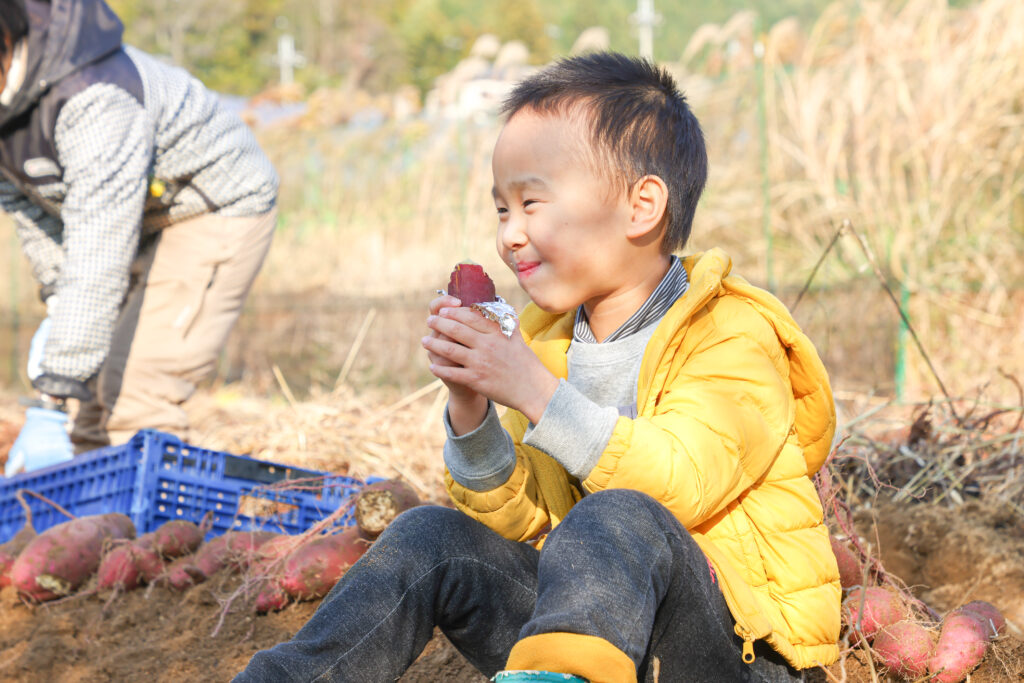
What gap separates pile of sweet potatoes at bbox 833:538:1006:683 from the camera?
5.20 ft

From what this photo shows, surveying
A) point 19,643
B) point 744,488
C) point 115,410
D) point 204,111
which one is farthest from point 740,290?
point 115,410

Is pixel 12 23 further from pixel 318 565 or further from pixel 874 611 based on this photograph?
pixel 874 611

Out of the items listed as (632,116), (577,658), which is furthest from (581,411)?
(632,116)

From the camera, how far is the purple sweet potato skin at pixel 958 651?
62.2 inches

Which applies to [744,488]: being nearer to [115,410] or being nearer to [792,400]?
[792,400]

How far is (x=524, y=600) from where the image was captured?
4.62ft

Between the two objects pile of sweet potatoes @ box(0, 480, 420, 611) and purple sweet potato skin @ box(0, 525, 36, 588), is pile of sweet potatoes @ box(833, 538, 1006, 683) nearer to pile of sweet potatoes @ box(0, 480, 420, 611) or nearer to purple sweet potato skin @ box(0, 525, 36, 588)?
pile of sweet potatoes @ box(0, 480, 420, 611)

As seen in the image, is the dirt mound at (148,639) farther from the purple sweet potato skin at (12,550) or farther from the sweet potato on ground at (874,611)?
the sweet potato on ground at (874,611)

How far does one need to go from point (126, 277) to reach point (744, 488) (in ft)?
7.97

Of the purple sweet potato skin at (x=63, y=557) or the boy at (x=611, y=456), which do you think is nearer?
the boy at (x=611, y=456)

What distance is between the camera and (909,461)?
2586mm

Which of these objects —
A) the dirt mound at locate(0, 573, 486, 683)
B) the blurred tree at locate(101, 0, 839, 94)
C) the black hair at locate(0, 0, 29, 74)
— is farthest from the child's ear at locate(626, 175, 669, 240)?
the blurred tree at locate(101, 0, 839, 94)

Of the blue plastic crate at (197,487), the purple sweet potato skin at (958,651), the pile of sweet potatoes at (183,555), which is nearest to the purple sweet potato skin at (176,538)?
the pile of sweet potatoes at (183,555)

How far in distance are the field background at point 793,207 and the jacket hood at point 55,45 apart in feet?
4.08
